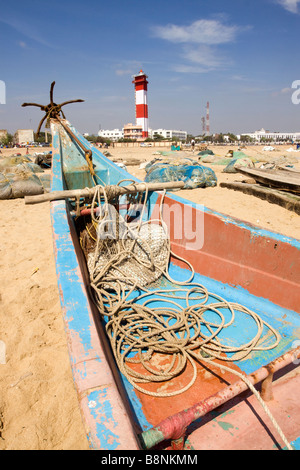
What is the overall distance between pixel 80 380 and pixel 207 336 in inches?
39.7

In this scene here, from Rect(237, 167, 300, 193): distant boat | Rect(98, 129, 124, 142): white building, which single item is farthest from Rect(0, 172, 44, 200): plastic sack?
Rect(98, 129, 124, 142): white building

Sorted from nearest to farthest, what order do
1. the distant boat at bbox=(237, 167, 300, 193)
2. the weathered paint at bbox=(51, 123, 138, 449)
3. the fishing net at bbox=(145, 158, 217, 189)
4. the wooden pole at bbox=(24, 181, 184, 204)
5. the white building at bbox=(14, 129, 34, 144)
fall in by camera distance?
the weathered paint at bbox=(51, 123, 138, 449)
the wooden pole at bbox=(24, 181, 184, 204)
the distant boat at bbox=(237, 167, 300, 193)
the fishing net at bbox=(145, 158, 217, 189)
the white building at bbox=(14, 129, 34, 144)

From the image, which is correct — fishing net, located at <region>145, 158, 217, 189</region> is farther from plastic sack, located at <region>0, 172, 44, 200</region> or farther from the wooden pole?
the wooden pole

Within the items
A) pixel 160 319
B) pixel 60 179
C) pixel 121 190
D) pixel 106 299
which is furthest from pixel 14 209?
pixel 160 319

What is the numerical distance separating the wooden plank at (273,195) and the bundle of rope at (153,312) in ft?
11.0

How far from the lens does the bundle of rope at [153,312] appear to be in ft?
5.13

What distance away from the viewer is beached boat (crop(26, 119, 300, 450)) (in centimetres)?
Answer: 95

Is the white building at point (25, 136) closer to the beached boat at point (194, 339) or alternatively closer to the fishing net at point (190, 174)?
the fishing net at point (190, 174)

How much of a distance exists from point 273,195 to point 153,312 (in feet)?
14.5

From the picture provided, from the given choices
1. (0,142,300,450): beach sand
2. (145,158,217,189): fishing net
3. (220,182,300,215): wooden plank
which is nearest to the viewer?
(0,142,300,450): beach sand

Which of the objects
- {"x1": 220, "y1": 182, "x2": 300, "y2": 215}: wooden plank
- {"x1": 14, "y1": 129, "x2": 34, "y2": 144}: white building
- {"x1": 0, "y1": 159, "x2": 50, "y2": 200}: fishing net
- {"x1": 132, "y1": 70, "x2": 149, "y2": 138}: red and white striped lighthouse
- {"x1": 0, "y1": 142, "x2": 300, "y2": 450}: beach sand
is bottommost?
{"x1": 0, "y1": 142, "x2": 300, "y2": 450}: beach sand

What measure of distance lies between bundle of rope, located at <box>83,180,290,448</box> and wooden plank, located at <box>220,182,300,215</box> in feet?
11.0
